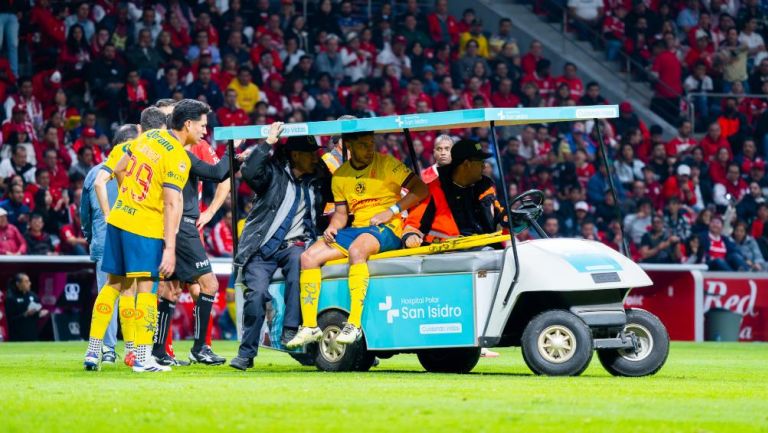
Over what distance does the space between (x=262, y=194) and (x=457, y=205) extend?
1625mm

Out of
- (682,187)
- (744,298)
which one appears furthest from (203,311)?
(682,187)

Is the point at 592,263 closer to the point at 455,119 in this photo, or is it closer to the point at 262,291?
the point at 455,119

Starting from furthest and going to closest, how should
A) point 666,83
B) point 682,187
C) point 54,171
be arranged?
1. point 666,83
2. point 682,187
3. point 54,171

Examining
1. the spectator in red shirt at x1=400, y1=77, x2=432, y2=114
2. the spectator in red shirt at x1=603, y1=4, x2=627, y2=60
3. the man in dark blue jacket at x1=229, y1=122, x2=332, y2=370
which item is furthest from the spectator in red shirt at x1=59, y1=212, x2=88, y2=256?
the spectator in red shirt at x1=603, y1=4, x2=627, y2=60

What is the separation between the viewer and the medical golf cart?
11.7 meters

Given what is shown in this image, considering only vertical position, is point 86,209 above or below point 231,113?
below

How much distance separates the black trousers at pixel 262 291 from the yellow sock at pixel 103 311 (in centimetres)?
114

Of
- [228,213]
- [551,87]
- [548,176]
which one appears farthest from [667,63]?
[228,213]

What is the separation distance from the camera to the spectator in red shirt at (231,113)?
2394 cm

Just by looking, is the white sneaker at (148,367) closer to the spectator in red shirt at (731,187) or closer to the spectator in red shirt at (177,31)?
the spectator in red shirt at (177,31)

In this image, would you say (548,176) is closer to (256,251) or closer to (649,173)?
(649,173)

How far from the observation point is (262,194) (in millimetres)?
12695

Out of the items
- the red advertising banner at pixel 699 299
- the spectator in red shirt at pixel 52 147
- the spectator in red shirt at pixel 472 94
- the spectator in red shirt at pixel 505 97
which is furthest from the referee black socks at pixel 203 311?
the spectator in red shirt at pixel 505 97

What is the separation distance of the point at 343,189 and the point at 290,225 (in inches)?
21.1
